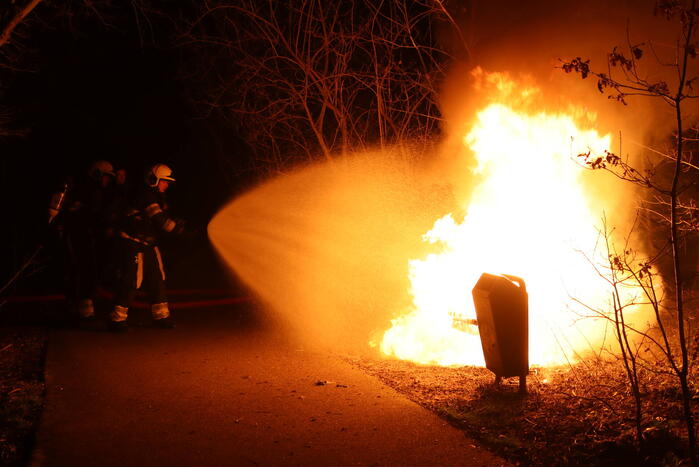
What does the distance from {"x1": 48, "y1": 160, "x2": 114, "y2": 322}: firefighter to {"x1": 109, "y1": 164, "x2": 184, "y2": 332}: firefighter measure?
811 mm

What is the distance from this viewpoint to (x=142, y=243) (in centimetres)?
872

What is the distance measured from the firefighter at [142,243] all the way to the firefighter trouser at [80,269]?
2.68 ft

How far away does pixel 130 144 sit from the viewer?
18.9 meters

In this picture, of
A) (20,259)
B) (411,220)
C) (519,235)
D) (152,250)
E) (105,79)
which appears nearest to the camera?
(519,235)

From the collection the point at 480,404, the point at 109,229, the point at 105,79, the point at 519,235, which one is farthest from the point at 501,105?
the point at 105,79

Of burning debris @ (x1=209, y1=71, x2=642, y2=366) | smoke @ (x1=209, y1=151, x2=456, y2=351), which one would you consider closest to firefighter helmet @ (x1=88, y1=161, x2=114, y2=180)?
smoke @ (x1=209, y1=151, x2=456, y2=351)

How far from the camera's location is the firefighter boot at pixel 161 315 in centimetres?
893

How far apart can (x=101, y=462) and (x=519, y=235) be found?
512 centimetres

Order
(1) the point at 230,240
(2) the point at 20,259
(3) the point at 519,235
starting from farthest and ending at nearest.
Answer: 1. (1) the point at 230,240
2. (2) the point at 20,259
3. (3) the point at 519,235

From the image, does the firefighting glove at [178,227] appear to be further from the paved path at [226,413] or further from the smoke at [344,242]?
the smoke at [344,242]

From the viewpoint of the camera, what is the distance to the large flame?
7023 mm

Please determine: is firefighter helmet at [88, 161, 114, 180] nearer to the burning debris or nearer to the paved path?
the paved path

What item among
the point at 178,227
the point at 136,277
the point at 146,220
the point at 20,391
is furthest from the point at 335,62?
the point at 20,391

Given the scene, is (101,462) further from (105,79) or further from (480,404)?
(105,79)
